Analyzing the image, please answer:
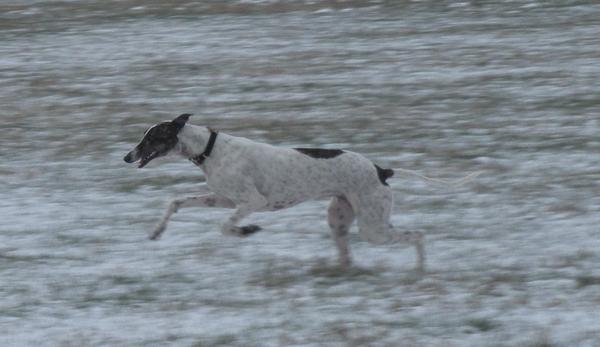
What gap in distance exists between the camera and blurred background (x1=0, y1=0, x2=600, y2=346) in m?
7.03

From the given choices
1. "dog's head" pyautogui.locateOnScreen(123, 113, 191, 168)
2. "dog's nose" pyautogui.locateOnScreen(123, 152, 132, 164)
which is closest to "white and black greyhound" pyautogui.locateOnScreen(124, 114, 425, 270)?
"dog's head" pyautogui.locateOnScreen(123, 113, 191, 168)

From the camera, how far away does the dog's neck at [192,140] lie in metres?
7.84

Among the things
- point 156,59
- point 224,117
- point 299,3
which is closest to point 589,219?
point 224,117

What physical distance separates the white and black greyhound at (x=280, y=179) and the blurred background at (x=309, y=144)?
0.36 m

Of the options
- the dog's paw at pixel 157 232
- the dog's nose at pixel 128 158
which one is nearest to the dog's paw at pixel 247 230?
the dog's paw at pixel 157 232

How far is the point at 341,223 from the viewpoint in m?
7.96

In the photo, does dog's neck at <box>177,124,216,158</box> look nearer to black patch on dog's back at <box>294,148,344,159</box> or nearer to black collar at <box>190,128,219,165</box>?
black collar at <box>190,128,219,165</box>

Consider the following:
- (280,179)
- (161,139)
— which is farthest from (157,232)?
(280,179)

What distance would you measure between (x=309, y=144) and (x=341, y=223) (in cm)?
481

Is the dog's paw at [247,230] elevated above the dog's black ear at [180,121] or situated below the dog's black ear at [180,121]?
below

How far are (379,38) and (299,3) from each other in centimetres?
433

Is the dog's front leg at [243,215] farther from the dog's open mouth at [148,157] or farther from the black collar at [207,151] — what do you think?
the dog's open mouth at [148,157]

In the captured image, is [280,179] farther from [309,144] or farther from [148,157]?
[309,144]

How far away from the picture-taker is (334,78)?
16.8 metres
